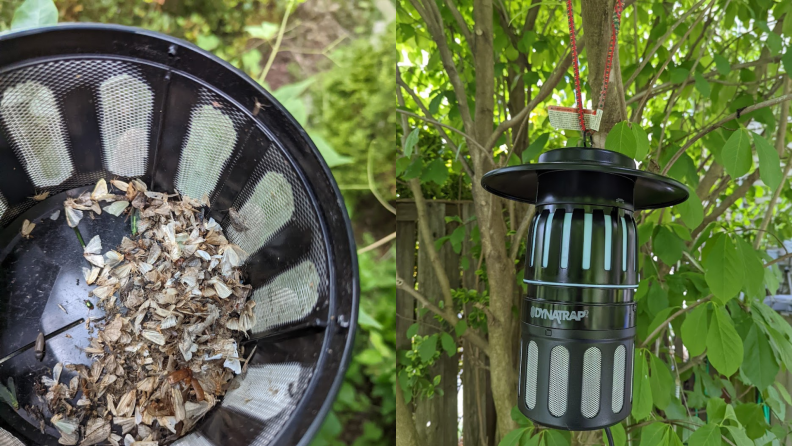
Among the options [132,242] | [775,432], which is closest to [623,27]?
[775,432]

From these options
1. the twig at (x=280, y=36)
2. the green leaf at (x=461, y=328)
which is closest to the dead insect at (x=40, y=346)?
the twig at (x=280, y=36)

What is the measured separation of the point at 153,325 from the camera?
0.71m

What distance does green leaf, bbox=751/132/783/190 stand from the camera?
521mm

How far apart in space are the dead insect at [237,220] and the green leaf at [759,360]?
0.70 metres

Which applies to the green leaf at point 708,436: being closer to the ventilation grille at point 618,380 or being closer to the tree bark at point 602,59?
the ventilation grille at point 618,380

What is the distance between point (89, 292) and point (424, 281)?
26.6 inches

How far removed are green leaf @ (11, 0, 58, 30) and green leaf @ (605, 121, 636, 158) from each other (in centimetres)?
76

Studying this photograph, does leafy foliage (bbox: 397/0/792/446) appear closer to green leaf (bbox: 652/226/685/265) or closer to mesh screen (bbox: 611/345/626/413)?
green leaf (bbox: 652/226/685/265)

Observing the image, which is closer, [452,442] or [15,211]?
[15,211]

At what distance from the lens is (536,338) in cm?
39

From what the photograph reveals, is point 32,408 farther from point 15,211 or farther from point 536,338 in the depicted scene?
point 536,338

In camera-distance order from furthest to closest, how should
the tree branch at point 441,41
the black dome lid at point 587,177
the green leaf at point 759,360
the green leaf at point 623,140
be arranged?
the tree branch at point 441,41 < the green leaf at point 759,360 < the green leaf at point 623,140 < the black dome lid at point 587,177

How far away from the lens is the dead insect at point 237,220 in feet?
2.33

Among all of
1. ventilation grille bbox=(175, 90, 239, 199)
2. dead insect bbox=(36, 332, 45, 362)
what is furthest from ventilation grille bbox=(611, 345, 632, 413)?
dead insect bbox=(36, 332, 45, 362)
